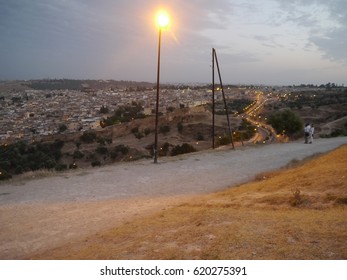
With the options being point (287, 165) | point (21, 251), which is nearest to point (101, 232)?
point (21, 251)

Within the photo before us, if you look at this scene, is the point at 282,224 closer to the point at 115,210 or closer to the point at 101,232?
the point at 101,232

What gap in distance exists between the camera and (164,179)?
1123 cm

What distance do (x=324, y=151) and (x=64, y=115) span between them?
6956 cm

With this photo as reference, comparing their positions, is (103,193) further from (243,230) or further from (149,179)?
(243,230)

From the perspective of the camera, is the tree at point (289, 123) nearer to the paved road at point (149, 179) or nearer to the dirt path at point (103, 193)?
the paved road at point (149, 179)

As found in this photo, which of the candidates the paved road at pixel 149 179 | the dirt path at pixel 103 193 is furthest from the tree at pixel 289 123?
the dirt path at pixel 103 193

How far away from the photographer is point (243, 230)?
5.34 meters

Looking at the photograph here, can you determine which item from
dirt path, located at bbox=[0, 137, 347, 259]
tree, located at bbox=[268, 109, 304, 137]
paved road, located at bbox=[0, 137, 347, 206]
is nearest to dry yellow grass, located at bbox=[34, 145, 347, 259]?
dirt path, located at bbox=[0, 137, 347, 259]

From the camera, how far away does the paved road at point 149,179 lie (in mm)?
9328

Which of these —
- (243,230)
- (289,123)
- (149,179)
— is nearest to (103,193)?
(149,179)

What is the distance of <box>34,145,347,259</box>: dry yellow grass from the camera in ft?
14.9

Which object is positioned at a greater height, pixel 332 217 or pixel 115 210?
pixel 332 217

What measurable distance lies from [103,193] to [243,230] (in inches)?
206

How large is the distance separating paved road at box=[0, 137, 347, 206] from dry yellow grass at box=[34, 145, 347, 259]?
2311 mm
